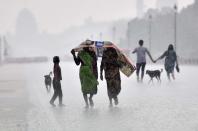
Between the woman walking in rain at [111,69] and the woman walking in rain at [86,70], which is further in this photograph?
the woman walking in rain at [111,69]

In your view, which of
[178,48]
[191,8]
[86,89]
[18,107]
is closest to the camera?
[86,89]

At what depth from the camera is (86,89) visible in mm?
13531

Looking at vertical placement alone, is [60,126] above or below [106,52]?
below

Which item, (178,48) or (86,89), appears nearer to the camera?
(86,89)

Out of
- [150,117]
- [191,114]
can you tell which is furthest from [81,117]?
[191,114]

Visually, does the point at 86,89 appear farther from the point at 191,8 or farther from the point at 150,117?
the point at 191,8

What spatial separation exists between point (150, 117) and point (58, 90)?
13.2ft

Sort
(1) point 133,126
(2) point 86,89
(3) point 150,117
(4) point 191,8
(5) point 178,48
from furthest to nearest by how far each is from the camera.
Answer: (4) point 191,8
(5) point 178,48
(2) point 86,89
(3) point 150,117
(1) point 133,126

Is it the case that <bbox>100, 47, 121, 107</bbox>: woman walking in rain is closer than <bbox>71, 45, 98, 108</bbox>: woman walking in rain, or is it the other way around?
<bbox>71, 45, 98, 108</bbox>: woman walking in rain

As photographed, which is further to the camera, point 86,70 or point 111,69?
point 111,69

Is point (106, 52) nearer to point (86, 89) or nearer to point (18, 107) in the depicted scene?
point (86, 89)

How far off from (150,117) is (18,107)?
439cm

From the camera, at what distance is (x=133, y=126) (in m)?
10.2

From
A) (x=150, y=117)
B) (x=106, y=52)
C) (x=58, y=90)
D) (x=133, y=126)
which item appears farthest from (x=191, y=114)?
(x=58, y=90)
